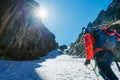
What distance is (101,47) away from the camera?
832 centimetres

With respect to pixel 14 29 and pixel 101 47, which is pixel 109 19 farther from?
pixel 101 47

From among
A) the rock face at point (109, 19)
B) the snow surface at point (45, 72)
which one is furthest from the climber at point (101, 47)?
the rock face at point (109, 19)

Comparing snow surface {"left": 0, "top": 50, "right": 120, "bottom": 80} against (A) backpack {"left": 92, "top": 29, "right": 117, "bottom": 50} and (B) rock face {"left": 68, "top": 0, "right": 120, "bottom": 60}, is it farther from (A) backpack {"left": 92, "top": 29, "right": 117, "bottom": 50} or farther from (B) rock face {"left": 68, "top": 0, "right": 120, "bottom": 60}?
(B) rock face {"left": 68, "top": 0, "right": 120, "bottom": 60}

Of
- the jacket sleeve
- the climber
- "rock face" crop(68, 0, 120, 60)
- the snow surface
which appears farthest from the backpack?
"rock face" crop(68, 0, 120, 60)

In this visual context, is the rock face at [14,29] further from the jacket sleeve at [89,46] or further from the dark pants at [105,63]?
the dark pants at [105,63]

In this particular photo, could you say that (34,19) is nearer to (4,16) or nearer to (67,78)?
(4,16)

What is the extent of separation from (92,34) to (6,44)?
2452 centimetres

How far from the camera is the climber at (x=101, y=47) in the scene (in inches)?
324

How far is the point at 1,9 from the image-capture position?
2897 centimetres

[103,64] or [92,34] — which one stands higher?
[92,34]

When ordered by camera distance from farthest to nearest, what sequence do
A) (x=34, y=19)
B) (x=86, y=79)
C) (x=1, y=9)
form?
(x=34, y=19) < (x=1, y=9) < (x=86, y=79)

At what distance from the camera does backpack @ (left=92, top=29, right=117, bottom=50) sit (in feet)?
27.3

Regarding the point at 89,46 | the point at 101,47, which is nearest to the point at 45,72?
the point at 89,46

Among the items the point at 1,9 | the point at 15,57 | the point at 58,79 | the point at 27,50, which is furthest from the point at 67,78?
the point at 27,50
